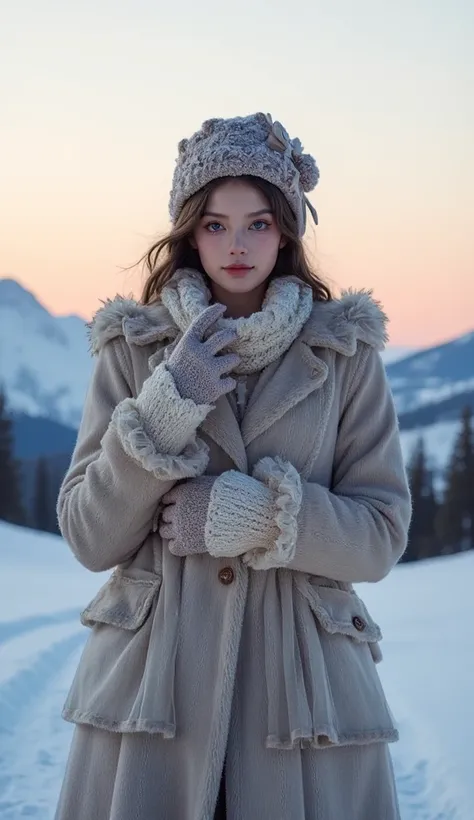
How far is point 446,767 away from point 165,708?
274cm

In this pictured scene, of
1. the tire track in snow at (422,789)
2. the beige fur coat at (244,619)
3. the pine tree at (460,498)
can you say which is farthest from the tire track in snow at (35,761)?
the pine tree at (460,498)

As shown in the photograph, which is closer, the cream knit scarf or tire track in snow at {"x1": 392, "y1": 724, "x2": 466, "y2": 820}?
the cream knit scarf

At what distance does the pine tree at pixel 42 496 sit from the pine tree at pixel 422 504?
8439 millimetres

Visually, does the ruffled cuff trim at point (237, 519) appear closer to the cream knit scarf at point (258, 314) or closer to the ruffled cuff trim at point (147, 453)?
the ruffled cuff trim at point (147, 453)

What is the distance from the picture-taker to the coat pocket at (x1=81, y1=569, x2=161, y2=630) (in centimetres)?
208

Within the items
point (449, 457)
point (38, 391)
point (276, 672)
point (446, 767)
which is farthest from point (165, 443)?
point (38, 391)

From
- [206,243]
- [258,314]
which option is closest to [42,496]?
[206,243]

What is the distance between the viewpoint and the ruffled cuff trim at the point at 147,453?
1.98 m

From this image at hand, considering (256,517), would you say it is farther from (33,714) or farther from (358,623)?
(33,714)

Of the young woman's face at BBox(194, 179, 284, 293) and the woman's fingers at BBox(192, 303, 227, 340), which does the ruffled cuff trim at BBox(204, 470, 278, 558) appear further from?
the young woman's face at BBox(194, 179, 284, 293)

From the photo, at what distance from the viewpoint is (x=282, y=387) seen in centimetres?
218

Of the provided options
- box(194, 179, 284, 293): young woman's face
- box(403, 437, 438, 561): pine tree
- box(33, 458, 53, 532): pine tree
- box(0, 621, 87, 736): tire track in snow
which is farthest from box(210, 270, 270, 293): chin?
box(33, 458, 53, 532): pine tree

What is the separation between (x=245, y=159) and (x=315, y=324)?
385 mm

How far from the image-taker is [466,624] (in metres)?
8.48
